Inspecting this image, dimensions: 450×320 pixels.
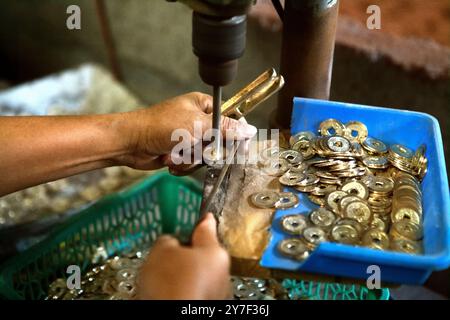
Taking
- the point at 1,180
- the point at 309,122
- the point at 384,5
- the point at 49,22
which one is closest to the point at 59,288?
the point at 1,180

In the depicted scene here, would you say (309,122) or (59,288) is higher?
(309,122)

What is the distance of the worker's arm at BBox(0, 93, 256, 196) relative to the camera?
1132 millimetres

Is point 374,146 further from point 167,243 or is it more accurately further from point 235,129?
point 167,243

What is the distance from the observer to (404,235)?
928 millimetres

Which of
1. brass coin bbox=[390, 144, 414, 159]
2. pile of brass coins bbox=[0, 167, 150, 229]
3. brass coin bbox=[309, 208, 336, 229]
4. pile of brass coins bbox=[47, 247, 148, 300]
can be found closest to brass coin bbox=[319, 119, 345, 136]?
brass coin bbox=[390, 144, 414, 159]

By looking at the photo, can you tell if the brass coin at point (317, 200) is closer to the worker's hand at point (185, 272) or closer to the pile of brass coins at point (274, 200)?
the pile of brass coins at point (274, 200)

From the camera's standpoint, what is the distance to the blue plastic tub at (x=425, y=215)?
80 centimetres

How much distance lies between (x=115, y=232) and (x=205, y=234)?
0.92 meters

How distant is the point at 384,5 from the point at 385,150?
3.71 ft

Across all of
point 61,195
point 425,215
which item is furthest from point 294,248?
point 61,195

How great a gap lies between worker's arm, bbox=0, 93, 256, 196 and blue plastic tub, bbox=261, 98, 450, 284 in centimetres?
19

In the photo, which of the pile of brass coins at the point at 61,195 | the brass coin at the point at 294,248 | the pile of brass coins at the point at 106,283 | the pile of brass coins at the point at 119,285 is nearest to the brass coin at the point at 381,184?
the brass coin at the point at 294,248

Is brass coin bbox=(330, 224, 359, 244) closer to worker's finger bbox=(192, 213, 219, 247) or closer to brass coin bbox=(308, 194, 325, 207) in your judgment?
brass coin bbox=(308, 194, 325, 207)

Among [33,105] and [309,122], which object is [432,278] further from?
[33,105]
